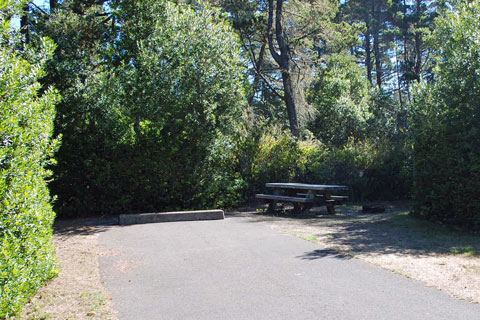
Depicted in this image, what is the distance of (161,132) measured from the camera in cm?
1252

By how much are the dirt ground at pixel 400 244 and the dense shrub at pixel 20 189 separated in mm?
4083

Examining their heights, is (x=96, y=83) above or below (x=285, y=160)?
above

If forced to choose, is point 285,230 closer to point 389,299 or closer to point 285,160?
point 389,299

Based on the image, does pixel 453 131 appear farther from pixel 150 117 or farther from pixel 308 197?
pixel 150 117

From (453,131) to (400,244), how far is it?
3.43 metres

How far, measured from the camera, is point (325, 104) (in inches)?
1049

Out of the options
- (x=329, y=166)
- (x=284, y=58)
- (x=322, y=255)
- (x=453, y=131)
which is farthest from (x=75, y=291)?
(x=284, y=58)

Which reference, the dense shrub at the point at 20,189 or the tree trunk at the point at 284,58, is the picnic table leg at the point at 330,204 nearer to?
the dense shrub at the point at 20,189

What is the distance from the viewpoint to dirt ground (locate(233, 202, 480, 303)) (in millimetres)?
5781

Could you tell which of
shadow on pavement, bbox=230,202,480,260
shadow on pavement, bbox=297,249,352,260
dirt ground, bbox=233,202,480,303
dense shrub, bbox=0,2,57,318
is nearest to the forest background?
dense shrub, bbox=0,2,57,318

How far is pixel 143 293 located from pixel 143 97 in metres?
7.70

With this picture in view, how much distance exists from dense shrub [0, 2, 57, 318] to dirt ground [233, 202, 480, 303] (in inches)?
161

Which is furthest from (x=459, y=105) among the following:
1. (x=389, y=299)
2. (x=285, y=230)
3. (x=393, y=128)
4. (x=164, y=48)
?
(x=393, y=128)

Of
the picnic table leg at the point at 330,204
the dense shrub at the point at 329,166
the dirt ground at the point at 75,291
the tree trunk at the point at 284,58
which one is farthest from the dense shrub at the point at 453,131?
the tree trunk at the point at 284,58
